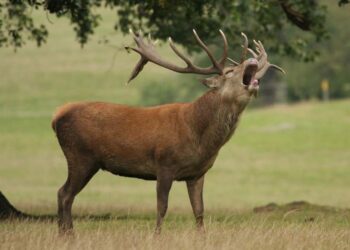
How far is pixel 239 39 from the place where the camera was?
18.1 meters

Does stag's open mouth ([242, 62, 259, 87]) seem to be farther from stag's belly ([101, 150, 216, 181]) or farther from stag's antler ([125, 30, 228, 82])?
stag's belly ([101, 150, 216, 181])

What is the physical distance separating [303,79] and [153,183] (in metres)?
35.8

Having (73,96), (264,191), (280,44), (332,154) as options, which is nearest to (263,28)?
(280,44)

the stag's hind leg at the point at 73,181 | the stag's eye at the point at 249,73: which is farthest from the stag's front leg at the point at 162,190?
the stag's eye at the point at 249,73

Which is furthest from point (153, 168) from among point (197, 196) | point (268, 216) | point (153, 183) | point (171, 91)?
point (171, 91)

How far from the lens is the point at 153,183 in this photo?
1507 inches

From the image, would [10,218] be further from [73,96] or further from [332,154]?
[73,96]

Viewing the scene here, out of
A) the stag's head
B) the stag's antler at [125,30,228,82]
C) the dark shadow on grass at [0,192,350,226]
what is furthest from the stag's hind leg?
the dark shadow on grass at [0,192,350,226]

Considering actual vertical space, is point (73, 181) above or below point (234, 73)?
below

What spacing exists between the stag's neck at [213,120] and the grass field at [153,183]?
89cm

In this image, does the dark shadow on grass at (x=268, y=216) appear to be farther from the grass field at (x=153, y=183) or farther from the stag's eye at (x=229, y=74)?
the stag's eye at (x=229, y=74)

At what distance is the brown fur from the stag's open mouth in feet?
0.28

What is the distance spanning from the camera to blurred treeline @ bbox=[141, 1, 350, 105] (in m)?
71.8

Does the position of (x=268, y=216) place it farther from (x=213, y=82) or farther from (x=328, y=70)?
(x=328, y=70)
